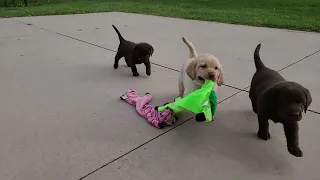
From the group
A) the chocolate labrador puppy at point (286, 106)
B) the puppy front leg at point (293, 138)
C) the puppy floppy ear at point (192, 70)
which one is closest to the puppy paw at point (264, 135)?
the chocolate labrador puppy at point (286, 106)

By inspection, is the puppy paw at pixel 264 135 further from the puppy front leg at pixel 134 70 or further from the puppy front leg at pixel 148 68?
the puppy front leg at pixel 134 70

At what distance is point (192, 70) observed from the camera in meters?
2.58

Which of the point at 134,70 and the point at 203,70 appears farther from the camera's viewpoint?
the point at 134,70

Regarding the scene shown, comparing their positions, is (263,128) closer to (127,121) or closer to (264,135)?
(264,135)

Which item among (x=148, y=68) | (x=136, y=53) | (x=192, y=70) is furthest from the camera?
(x=148, y=68)

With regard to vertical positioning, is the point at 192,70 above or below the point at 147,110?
above

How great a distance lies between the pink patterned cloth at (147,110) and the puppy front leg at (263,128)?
2.48 ft

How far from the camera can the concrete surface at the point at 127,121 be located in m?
2.14

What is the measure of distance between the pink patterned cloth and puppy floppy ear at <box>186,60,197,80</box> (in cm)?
36

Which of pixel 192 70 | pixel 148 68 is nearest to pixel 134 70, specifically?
Answer: pixel 148 68

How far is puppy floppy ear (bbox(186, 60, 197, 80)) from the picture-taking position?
257cm

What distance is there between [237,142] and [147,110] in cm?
86

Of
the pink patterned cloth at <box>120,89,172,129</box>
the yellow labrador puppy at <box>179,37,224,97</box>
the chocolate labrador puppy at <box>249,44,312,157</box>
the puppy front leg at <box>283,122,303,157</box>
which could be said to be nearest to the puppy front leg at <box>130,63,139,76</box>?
the pink patterned cloth at <box>120,89,172,129</box>

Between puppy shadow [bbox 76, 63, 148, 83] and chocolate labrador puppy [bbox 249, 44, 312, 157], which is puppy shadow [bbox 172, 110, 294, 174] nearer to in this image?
chocolate labrador puppy [bbox 249, 44, 312, 157]
